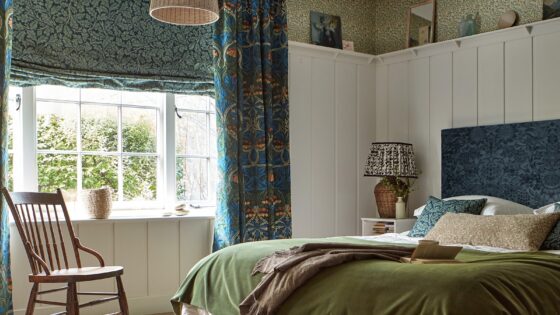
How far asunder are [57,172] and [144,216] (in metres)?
0.67

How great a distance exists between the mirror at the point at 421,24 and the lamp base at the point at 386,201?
129 cm

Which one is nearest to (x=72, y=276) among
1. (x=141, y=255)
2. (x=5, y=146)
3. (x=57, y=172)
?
(x=5, y=146)

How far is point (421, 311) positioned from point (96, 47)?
2.98 metres

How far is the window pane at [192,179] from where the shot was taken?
16.1ft

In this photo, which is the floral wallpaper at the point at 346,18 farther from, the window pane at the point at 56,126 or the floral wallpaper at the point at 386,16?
the window pane at the point at 56,126

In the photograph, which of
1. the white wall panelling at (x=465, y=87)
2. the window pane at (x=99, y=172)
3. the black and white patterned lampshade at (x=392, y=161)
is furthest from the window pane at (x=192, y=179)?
the white wall panelling at (x=465, y=87)

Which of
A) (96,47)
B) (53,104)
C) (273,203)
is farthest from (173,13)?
(273,203)

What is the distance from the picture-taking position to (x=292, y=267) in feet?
9.32

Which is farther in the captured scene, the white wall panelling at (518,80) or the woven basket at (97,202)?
the white wall panelling at (518,80)

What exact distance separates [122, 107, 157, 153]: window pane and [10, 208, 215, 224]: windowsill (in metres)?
0.46

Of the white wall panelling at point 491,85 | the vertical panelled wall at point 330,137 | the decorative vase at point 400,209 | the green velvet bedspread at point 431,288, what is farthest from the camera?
the vertical panelled wall at point 330,137

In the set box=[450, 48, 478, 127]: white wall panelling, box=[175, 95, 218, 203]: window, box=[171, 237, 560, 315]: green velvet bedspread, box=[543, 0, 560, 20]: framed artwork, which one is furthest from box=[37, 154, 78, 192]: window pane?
box=[543, 0, 560, 20]: framed artwork

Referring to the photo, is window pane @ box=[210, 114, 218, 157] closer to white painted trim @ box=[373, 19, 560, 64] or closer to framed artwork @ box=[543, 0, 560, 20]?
white painted trim @ box=[373, 19, 560, 64]

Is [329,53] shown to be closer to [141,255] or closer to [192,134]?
[192,134]
